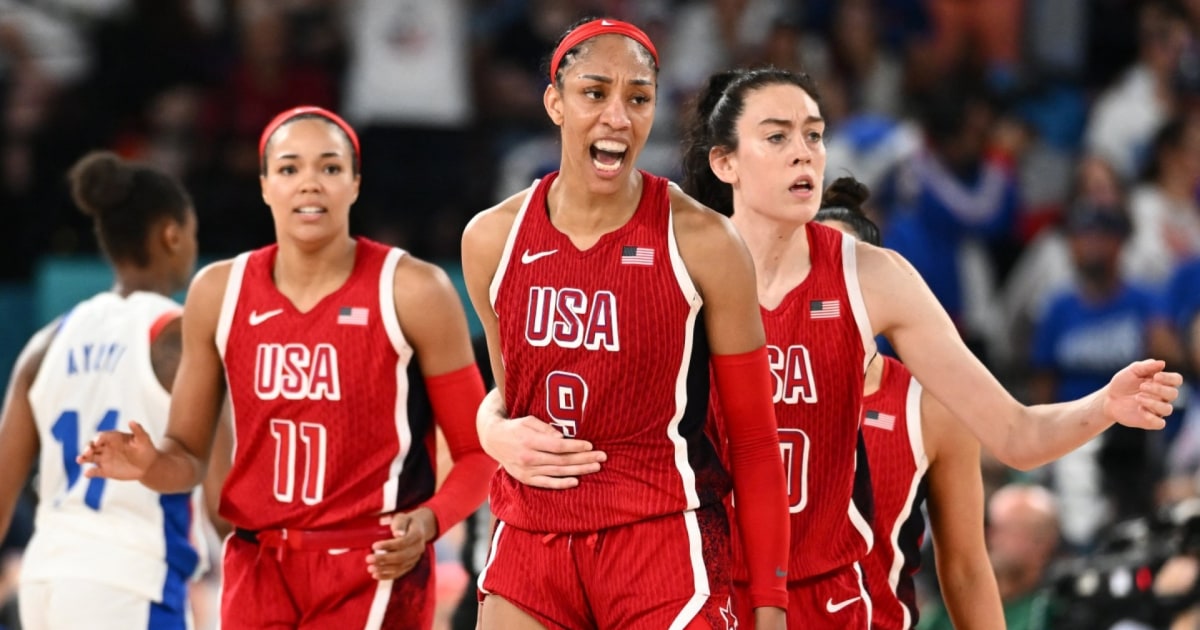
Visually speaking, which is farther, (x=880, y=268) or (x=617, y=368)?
(x=880, y=268)

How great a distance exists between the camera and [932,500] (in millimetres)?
5094

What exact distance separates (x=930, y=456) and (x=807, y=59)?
6749 mm

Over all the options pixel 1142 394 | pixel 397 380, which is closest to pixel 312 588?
pixel 397 380

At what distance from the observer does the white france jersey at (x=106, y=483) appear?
5.43 metres

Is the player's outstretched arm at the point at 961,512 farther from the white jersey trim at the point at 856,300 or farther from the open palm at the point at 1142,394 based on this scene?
the open palm at the point at 1142,394

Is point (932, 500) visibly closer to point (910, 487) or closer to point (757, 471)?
point (910, 487)

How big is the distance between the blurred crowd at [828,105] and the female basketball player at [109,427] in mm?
4250

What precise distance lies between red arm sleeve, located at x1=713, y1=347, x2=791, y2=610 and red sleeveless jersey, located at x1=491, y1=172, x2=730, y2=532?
0.26 feet

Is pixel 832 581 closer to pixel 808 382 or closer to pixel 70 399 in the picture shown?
pixel 808 382

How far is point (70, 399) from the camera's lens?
5.57m

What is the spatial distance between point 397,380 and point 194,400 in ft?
1.94

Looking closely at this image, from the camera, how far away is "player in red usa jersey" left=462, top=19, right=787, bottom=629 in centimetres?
409

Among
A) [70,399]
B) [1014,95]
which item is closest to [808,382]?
[70,399]

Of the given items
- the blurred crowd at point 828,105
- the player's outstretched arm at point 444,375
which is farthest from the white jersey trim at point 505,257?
the blurred crowd at point 828,105
